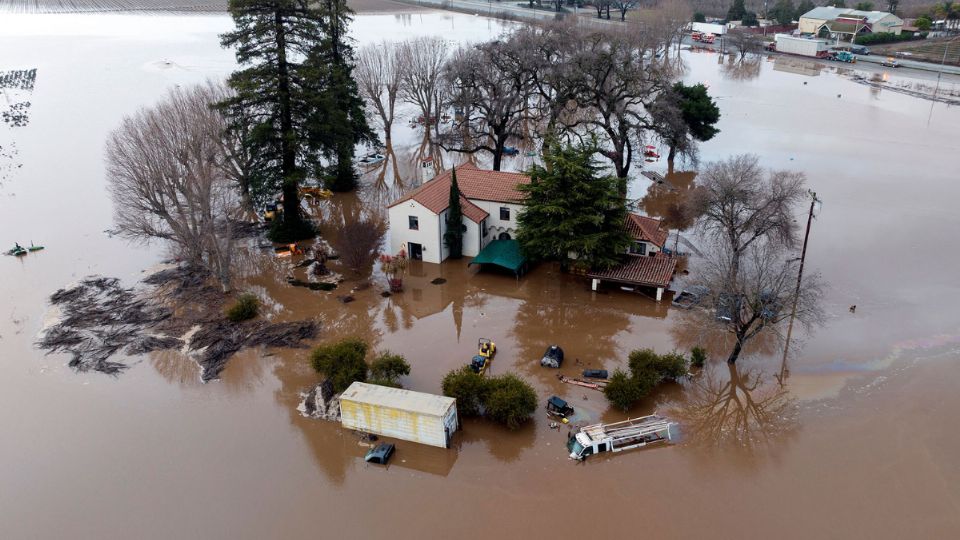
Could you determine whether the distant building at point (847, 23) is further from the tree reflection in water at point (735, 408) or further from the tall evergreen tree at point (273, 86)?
the tree reflection in water at point (735, 408)

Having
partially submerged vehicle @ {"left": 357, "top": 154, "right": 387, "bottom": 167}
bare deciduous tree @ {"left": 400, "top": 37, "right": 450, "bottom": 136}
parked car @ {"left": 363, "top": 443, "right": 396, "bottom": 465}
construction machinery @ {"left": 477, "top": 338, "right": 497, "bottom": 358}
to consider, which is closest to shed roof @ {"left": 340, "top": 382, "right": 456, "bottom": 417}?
parked car @ {"left": 363, "top": 443, "right": 396, "bottom": 465}

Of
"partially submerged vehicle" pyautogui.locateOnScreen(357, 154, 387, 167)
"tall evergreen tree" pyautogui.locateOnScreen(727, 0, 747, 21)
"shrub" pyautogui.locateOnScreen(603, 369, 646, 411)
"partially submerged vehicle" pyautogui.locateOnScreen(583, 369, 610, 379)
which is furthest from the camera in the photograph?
"tall evergreen tree" pyautogui.locateOnScreen(727, 0, 747, 21)

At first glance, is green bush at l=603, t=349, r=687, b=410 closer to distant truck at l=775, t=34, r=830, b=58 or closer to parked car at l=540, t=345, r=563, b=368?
parked car at l=540, t=345, r=563, b=368

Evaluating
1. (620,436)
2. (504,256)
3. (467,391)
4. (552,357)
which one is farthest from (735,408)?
(504,256)

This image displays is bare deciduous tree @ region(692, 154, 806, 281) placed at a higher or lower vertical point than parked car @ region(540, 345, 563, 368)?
higher

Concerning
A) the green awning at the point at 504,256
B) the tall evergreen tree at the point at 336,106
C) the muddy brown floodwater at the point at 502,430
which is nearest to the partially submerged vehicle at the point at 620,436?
the muddy brown floodwater at the point at 502,430

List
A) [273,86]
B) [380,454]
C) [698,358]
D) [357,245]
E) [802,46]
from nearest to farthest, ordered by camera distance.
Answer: [380,454]
[698,358]
[357,245]
[273,86]
[802,46]

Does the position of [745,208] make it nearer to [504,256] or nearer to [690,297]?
[690,297]
